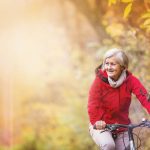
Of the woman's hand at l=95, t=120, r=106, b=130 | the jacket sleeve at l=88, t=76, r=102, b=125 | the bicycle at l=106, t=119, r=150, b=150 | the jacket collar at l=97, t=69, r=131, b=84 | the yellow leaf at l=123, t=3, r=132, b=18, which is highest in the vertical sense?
the yellow leaf at l=123, t=3, r=132, b=18

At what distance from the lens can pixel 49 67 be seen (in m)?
6.03

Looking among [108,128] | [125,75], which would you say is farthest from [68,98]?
[108,128]

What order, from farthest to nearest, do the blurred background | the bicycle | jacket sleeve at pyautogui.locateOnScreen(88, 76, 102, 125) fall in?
the blurred background, jacket sleeve at pyautogui.locateOnScreen(88, 76, 102, 125), the bicycle

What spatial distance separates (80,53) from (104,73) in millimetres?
1811

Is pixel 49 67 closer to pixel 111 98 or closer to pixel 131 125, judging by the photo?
pixel 111 98

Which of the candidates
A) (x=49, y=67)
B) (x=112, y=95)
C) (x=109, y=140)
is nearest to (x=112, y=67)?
(x=112, y=95)

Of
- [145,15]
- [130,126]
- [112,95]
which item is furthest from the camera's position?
[145,15]

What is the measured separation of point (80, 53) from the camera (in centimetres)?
600

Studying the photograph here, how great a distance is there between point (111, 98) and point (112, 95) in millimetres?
28

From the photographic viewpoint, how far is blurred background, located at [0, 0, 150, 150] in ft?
19.6

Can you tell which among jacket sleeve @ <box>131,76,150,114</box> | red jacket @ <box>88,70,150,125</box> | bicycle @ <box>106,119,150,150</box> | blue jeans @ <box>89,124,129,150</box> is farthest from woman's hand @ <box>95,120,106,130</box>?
jacket sleeve @ <box>131,76,150,114</box>

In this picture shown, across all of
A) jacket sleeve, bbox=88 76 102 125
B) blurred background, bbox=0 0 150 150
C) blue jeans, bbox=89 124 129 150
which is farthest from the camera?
blurred background, bbox=0 0 150 150

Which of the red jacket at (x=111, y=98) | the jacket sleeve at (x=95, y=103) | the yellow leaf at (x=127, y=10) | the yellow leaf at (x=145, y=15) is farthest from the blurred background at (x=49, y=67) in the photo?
the jacket sleeve at (x=95, y=103)

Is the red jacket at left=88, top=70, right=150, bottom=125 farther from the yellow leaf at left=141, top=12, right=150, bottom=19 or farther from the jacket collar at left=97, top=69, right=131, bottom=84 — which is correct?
the yellow leaf at left=141, top=12, right=150, bottom=19
